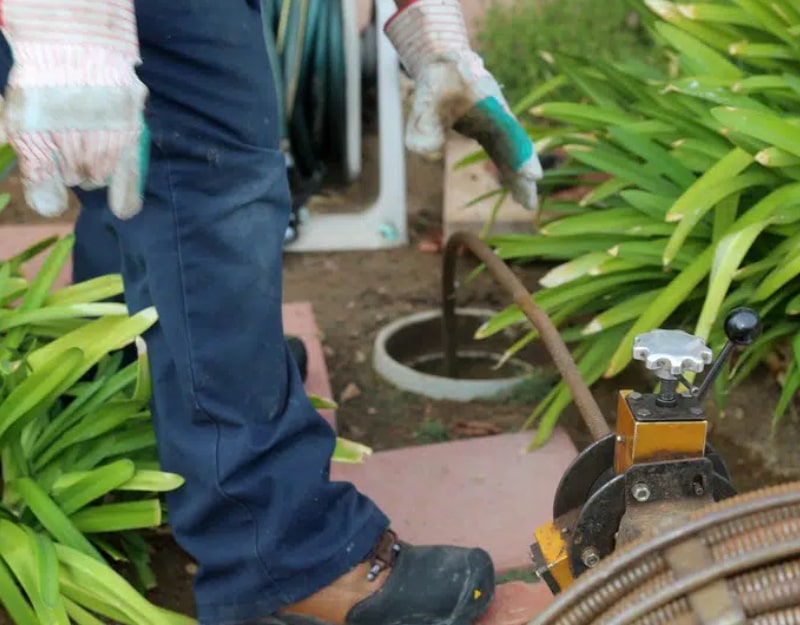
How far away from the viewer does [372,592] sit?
1507 millimetres

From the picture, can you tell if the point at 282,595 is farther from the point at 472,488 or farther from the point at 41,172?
the point at 41,172

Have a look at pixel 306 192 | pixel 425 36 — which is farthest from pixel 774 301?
pixel 306 192

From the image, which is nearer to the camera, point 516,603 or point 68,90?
point 68,90

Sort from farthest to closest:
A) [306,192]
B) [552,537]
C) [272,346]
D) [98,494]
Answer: [306,192], [98,494], [272,346], [552,537]

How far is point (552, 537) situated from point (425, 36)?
73cm

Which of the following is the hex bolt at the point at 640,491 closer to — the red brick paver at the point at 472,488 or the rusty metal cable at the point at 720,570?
the rusty metal cable at the point at 720,570

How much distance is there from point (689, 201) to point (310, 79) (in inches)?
73.3

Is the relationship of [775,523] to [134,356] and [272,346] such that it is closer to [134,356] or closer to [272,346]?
[272,346]

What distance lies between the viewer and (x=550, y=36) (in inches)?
159

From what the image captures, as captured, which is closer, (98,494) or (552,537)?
(552,537)

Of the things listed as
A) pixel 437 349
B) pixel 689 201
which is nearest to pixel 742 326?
pixel 689 201

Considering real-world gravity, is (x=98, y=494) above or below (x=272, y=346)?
below

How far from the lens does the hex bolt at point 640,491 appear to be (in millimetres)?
1022

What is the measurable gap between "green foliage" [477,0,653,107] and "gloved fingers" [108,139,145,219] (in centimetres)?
291
